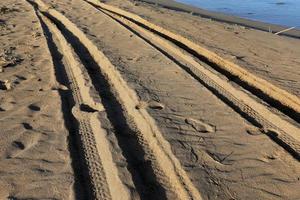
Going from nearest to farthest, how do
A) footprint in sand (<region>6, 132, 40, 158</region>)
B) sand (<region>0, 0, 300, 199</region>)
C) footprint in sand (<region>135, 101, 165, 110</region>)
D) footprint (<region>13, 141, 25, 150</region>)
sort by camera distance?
sand (<region>0, 0, 300, 199</region>) < footprint in sand (<region>6, 132, 40, 158</region>) < footprint (<region>13, 141, 25, 150</region>) < footprint in sand (<region>135, 101, 165, 110</region>)

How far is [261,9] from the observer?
72.2 ft

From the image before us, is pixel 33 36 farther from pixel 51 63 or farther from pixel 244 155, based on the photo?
pixel 244 155

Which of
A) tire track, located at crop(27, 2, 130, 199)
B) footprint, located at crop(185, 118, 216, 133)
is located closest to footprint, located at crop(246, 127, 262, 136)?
footprint, located at crop(185, 118, 216, 133)

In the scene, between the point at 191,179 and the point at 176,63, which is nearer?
the point at 191,179

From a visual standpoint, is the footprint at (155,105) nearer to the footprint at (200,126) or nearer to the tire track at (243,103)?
the footprint at (200,126)

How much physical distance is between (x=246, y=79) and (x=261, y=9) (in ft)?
47.9

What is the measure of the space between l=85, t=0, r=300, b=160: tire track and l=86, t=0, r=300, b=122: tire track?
38cm

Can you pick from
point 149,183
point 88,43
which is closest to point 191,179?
point 149,183

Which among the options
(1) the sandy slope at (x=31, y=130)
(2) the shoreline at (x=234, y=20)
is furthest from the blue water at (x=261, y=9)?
(1) the sandy slope at (x=31, y=130)

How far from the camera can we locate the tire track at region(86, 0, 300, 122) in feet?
23.4

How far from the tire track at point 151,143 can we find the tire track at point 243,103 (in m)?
1.41

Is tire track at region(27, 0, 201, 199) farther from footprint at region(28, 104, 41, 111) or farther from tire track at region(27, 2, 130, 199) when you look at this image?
footprint at region(28, 104, 41, 111)

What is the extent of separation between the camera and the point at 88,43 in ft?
33.7

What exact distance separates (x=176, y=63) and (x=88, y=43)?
2.25m
